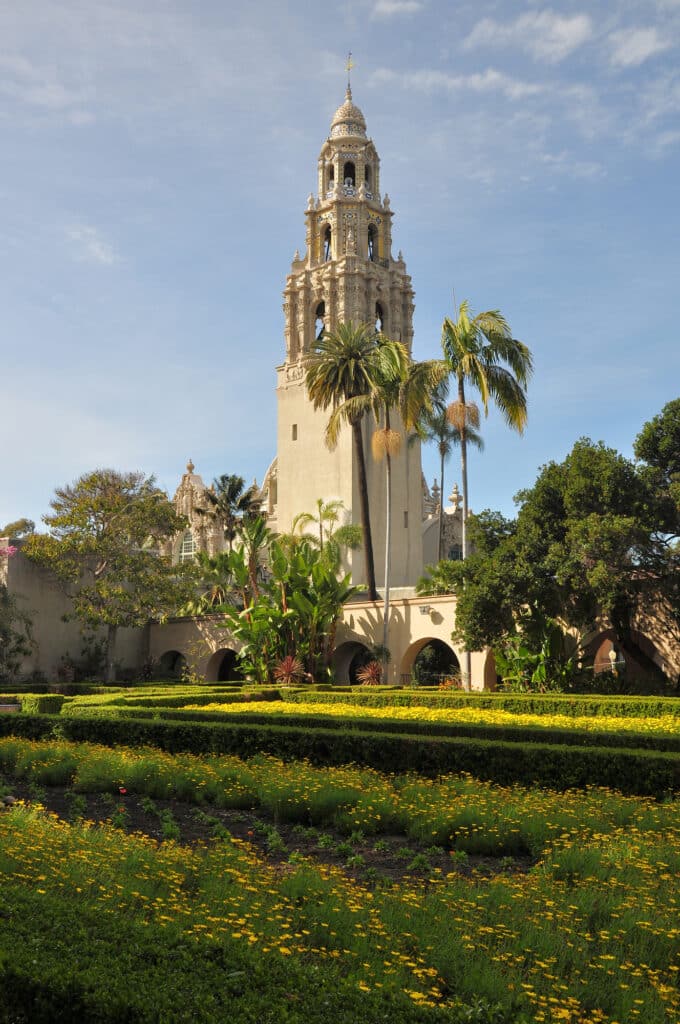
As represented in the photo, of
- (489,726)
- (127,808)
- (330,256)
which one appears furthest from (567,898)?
(330,256)

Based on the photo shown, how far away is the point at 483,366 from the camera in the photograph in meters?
29.2

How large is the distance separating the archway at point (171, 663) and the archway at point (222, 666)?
1637 mm

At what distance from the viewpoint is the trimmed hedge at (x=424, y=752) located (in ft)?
36.0

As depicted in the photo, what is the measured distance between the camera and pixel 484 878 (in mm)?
7074

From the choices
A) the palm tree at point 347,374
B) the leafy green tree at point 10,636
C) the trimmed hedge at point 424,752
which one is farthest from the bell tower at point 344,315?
the trimmed hedge at point 424,752

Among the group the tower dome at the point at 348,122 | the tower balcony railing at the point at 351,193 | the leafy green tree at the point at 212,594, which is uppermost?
the tower dome at the point at 348,122

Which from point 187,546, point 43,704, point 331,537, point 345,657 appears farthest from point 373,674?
point 187,546

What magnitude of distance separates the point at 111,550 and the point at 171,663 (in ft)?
32.0

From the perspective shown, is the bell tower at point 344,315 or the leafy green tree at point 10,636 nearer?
the leafy green tree at point 10,636

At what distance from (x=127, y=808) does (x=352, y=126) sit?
5306 centimetres

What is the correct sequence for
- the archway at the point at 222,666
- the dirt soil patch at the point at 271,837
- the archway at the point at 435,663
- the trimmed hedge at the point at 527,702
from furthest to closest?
the archway at the point at 222,666 < the archway at the point at 435,663 < the trimmed hedge at the point at 527,702 < the dirt soil patch at the point at 271,837

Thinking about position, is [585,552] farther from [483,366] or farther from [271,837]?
[271,837]

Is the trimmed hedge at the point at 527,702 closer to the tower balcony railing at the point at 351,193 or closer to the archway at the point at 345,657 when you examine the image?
the archway at the point at 345,657

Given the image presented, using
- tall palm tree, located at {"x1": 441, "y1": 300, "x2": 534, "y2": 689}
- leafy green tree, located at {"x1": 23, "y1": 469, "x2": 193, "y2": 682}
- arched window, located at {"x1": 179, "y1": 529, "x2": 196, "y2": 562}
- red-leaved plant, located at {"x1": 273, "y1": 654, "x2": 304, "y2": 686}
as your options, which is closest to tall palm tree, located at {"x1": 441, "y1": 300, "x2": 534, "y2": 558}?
tall palm tree, located at {"x1": 441, "y1": 300, "x2": 534, "y2": 689}
